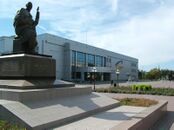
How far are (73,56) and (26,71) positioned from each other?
6262 cm

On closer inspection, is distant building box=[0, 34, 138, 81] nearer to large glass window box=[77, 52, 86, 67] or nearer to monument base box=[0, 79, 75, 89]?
large glass window box=[77, 52, 86, 67]

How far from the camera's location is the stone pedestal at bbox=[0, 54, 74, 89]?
9646mm

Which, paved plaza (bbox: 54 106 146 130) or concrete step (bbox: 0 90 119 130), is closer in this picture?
concrete step (bbox: 0 90 119 130)

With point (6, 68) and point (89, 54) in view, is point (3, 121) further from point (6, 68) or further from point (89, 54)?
point (89, 54)

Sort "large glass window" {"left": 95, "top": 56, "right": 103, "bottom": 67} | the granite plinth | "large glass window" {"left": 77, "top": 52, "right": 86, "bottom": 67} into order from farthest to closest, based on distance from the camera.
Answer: "large glass window" {"left": 95, "top": 56, "right": 103, "bottom": 67}, "large glass window" {"left": 77, "top": 52, "right": 86, "bottom": 67}, the granite plinth

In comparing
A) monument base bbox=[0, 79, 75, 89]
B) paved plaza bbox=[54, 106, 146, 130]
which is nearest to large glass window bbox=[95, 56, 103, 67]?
monument base bbox=[0, 79, 75, 89]

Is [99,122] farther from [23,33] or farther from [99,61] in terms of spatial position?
[99,61]

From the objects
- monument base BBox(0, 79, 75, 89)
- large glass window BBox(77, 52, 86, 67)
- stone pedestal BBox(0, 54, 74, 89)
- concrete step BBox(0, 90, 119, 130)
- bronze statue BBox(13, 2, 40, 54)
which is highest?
large glass window BBox(77, 52, 86, 67)

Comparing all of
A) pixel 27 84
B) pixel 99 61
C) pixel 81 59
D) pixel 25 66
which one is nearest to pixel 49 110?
pixel 27 84

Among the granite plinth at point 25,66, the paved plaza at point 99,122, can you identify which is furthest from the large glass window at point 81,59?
the paved plaza at point 99,122

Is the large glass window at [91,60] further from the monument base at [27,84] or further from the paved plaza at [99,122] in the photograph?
the paved plaza at [99,122]

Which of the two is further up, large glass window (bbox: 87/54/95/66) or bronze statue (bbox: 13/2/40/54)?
large glass window (bbox: 87/54/95/66)

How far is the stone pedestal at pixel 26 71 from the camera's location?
9.65 m

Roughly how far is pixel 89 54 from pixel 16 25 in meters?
68.8
